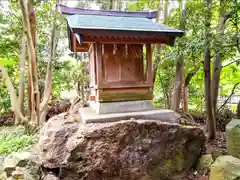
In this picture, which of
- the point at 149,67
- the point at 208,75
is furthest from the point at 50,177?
the point at 208,75

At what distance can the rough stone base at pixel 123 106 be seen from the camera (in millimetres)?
4015

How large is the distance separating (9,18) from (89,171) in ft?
20.2

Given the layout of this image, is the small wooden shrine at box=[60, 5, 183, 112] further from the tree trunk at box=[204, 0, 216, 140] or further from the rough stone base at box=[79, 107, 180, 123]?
the tree trunk at box=[204, 0, 216, 140]

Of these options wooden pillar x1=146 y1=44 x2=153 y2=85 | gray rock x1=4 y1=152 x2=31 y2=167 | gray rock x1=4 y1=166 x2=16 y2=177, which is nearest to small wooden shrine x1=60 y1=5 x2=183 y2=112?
wooden pillar x1=146 y1=44 x2=153 y2=85

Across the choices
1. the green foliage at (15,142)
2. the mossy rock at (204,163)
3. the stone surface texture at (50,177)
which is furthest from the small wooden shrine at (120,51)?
the green foliage at (15,142)

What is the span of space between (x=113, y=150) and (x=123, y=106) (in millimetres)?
1017

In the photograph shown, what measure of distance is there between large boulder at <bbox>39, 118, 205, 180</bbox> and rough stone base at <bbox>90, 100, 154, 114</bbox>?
21.8 inches

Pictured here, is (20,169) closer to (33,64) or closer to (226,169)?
(33,64)

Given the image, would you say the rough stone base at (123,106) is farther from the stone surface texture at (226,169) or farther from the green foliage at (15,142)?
the green foliage at (15,142)

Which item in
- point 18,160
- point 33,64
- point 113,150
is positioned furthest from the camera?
point 33,64

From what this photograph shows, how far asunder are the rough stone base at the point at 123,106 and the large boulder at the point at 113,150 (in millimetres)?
553

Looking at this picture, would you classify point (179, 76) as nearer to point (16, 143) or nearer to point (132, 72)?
point (132, 72)

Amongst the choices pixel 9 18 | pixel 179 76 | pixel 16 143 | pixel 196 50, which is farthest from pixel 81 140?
pixel 9 18

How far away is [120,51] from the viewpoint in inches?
164
